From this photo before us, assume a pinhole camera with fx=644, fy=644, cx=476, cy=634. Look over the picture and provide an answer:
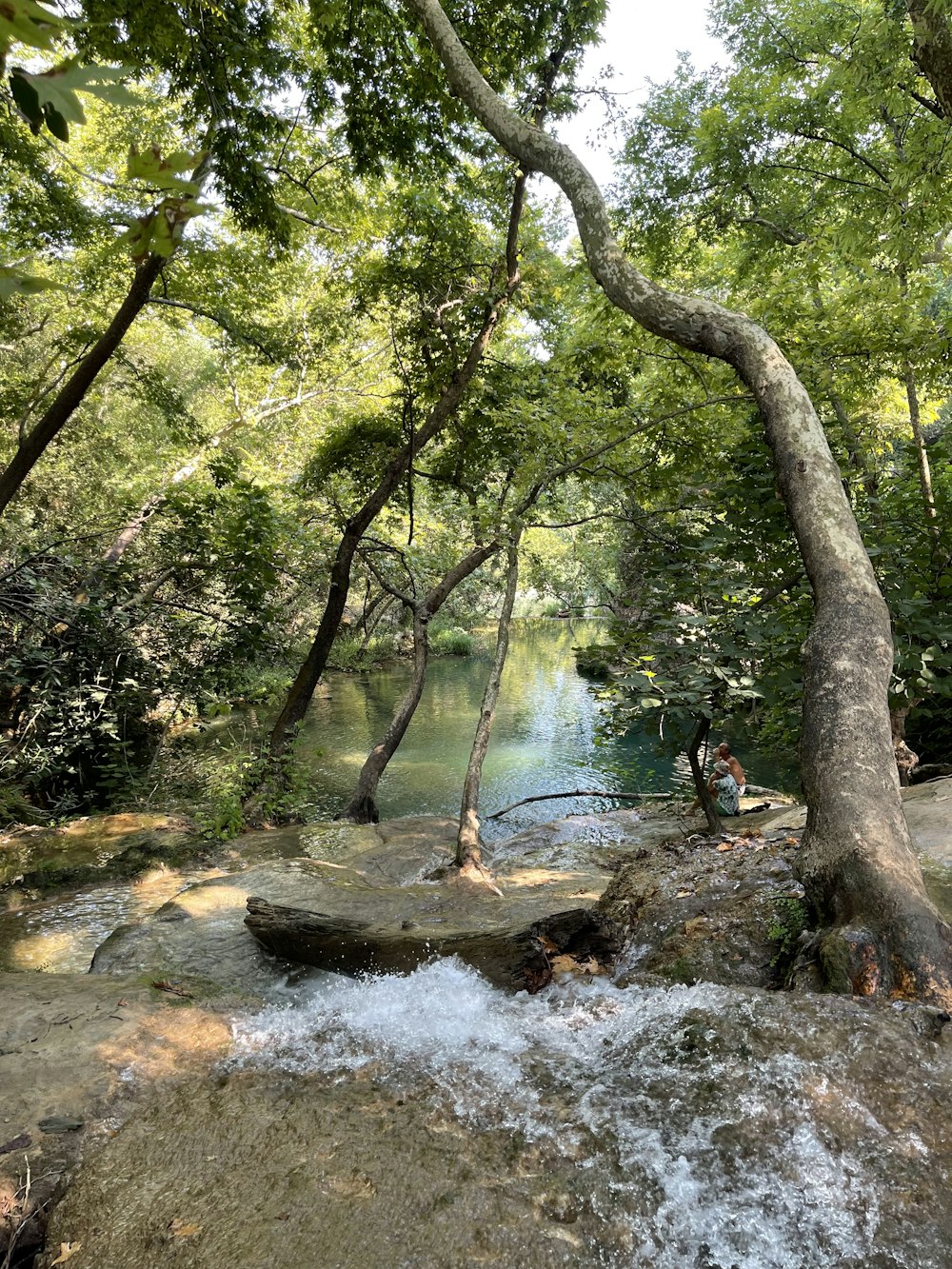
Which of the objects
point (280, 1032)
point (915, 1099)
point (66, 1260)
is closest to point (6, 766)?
point (280, 1032)

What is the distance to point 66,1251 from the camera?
2004mm

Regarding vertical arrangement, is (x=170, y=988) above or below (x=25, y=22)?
below

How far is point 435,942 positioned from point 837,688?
2.67 meters

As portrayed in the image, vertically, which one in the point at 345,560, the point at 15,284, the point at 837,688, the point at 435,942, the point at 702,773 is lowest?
the point at 435,942

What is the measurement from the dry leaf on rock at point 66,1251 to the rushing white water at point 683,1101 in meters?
0.97

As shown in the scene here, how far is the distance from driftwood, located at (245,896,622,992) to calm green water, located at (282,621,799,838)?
2.83m

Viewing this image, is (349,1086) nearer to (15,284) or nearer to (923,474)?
(15,284)

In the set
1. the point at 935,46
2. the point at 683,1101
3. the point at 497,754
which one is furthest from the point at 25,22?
the point at 497,754

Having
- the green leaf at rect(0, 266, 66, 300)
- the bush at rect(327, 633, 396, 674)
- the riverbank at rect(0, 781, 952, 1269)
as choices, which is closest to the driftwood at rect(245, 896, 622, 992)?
the riverbank at rect(0, 781, 952, 1269)

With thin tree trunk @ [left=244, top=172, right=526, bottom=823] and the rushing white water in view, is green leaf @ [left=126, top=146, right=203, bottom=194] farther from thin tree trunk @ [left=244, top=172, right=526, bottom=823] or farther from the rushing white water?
thin tree trunk @ [left=244, top=172, right=526, bottom=823]

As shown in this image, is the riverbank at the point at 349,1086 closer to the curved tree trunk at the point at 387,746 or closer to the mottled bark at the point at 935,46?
the mottled bark at the point at 935,46

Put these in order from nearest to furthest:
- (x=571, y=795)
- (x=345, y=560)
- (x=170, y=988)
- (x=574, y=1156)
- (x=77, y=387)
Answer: (x=574, y=1156)
(x=170, y=988)
(x=77, y=387)
(x=345, y=560)
(x=571, y=795)

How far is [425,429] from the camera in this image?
31.1ft

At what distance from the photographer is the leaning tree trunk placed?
2496mm
